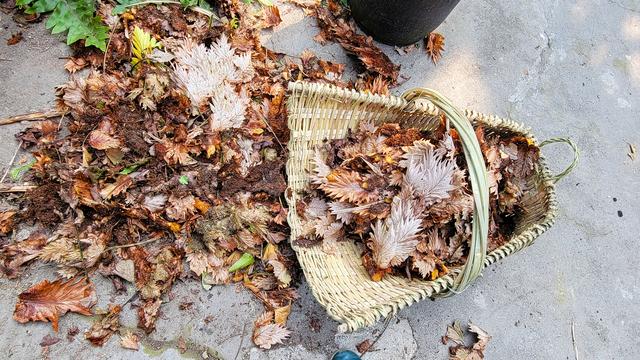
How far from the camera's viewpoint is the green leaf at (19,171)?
211cm

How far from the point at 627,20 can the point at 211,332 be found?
146 inches

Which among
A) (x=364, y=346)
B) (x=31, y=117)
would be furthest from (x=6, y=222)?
(x=364, y=346)

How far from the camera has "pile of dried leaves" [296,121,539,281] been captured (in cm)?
201

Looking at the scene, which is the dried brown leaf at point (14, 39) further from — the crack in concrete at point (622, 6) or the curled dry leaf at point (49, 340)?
the crack in concrete at point (622, 6)

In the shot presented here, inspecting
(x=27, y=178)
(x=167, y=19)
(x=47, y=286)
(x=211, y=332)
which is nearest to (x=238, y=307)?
(x=211, y=332)

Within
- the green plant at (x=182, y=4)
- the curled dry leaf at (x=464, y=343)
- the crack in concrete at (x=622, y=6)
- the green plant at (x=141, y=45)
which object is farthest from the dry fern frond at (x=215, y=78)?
the crack in concrete at (x=622, y=6)

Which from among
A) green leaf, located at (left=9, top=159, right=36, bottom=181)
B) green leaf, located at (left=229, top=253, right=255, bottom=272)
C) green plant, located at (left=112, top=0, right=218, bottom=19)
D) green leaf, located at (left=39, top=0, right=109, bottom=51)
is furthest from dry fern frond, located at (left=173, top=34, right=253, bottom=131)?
green leaf, located at (left=9, top=159, right=36, bottom=181)

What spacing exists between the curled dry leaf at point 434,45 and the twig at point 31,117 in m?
2.15

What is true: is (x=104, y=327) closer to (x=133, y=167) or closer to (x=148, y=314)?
(x=148, y=314)

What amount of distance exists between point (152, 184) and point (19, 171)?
0.64 m

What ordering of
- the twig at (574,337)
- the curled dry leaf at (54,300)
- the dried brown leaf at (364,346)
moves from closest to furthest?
the curled dry leaf at (54,300) → the dried brown leaf at (364,346) → the twig at (574,337)

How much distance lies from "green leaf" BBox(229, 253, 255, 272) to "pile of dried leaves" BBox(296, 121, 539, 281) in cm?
29

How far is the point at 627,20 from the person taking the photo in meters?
3.45

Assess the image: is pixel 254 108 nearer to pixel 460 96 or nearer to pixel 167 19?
pixel 167 19
